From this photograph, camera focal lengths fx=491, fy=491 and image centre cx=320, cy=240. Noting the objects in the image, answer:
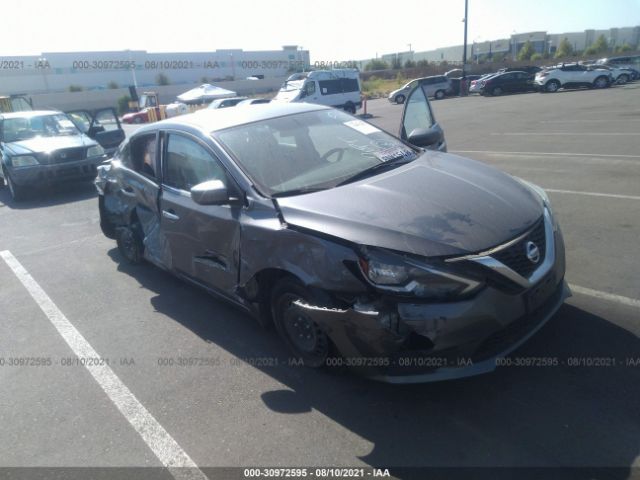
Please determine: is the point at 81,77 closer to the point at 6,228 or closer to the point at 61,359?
the point at 6,228

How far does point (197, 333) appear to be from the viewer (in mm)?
4109

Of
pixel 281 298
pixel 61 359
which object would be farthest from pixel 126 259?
pixel 281 298

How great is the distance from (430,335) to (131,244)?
3.91m

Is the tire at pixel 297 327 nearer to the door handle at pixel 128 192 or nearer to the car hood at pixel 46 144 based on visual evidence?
the door handle at pixel 128 192

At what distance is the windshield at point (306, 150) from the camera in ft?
11.9

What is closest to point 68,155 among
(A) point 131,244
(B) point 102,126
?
(B) point 102,126

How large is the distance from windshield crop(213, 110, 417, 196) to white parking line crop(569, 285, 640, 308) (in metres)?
1.78

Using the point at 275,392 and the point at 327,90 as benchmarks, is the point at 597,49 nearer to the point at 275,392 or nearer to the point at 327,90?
the point at 327,90

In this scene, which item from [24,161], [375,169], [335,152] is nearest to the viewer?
[375,169]

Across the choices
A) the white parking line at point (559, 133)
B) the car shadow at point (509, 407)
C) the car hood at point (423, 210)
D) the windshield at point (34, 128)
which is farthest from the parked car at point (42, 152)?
the white parking line at point (559, 133)

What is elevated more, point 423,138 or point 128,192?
point 423,138

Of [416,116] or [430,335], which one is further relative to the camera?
[416,116]

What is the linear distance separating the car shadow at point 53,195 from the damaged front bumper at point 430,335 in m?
8.74

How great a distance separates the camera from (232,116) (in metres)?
4.30
